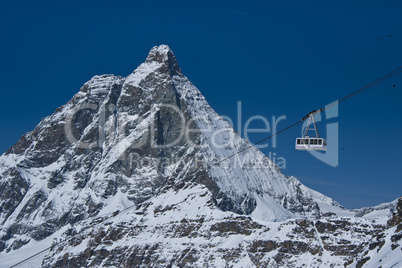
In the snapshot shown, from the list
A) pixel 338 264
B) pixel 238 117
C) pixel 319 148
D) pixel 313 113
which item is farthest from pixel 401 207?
pixel 338 264

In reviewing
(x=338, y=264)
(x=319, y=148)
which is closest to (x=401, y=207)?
(x=319, y=148)

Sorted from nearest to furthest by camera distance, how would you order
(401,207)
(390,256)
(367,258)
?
(390,256) < (367,258) < (401,207)

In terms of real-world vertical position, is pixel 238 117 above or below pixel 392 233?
above

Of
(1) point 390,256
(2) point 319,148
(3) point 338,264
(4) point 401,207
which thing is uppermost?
(3) point 338,264

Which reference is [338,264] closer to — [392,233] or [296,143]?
[296,143]

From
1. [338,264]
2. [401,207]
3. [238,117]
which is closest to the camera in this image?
[401,207]

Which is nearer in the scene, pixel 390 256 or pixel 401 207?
pixel 390 256
